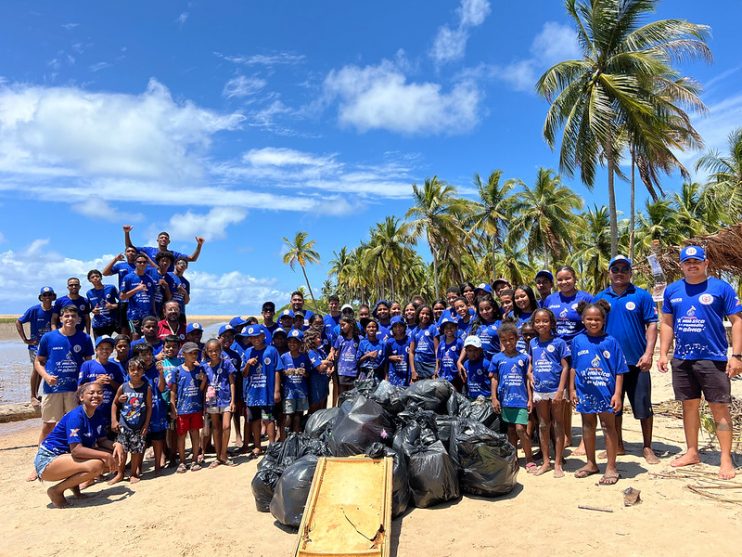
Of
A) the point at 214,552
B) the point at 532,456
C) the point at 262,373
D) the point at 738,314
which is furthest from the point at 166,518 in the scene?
the point at 738,314

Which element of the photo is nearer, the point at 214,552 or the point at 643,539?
the point at 643,539

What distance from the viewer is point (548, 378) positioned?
496 centimetres

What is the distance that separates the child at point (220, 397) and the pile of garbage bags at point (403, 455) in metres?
1.47

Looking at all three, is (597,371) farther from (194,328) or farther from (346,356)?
(194,328)

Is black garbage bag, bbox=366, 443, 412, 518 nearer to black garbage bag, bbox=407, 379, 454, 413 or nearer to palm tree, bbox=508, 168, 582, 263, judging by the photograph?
black garbage bag, bbox=407, 379, 454, 413

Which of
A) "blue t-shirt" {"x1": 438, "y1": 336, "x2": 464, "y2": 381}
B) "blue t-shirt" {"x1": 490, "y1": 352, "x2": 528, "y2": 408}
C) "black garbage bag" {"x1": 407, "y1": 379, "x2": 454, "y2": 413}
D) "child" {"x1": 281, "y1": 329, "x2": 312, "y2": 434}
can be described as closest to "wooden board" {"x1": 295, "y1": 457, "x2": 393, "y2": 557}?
"black garbage bag" {"x1": 407, "y1": 379, "x2": 454, "y2": 413}

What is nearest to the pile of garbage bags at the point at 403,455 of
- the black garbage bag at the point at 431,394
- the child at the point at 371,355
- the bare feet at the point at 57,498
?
the black garbage bag at the point at 431,394

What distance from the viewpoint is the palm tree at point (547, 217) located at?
30.3 m

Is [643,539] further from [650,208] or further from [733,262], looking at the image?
[650,208]

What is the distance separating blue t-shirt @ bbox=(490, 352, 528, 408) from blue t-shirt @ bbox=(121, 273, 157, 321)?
5.50m

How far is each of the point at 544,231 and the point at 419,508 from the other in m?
28.3

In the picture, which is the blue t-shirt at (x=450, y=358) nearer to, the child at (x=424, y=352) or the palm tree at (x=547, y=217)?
the child at (x=424, y=352)

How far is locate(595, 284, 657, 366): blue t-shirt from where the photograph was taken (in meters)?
5.06

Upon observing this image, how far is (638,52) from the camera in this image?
1409 cm
